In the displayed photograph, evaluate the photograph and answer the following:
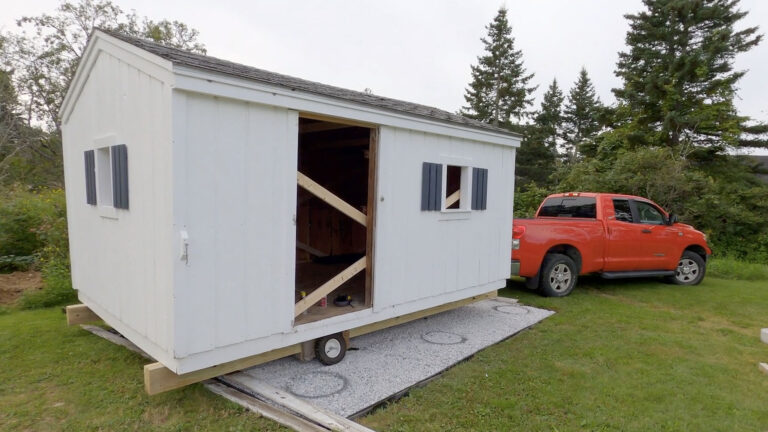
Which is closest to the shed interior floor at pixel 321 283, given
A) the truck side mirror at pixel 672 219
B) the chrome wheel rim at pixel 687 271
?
the truck side mirror at pixel 672 219

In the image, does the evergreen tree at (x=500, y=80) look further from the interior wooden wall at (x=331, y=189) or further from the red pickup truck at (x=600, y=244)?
the interior wooden wall at (x=331, y=189)

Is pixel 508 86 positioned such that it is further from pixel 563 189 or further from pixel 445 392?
pixel 445 392

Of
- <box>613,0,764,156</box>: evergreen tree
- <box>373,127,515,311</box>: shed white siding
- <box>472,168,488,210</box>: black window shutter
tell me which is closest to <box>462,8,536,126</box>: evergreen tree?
<box>613,0,764,156</box>: evergreen tree

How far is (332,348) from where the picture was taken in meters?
3.87

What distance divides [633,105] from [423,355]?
63.5 ft

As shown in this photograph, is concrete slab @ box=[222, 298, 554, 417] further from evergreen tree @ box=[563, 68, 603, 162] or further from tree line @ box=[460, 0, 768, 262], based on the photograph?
evergreen tree @ box=[563, 68, 603, 162]

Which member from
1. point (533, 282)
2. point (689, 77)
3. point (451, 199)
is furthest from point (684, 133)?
point (451, 199)

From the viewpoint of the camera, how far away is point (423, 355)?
Answer: 13.6ft

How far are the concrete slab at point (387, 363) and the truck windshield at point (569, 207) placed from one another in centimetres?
254

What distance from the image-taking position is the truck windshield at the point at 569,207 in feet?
23.8

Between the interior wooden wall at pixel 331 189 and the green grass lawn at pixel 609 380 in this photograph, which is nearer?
the green grass lawn at pixel 609 380

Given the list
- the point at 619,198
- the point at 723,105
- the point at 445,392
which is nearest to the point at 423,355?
the point at 445,392

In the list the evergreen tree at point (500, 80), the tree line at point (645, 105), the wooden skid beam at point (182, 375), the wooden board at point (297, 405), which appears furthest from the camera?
the evergreen tree at point (500, 80)

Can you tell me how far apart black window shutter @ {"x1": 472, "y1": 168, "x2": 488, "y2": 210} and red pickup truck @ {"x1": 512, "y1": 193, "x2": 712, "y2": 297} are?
1.64 m
